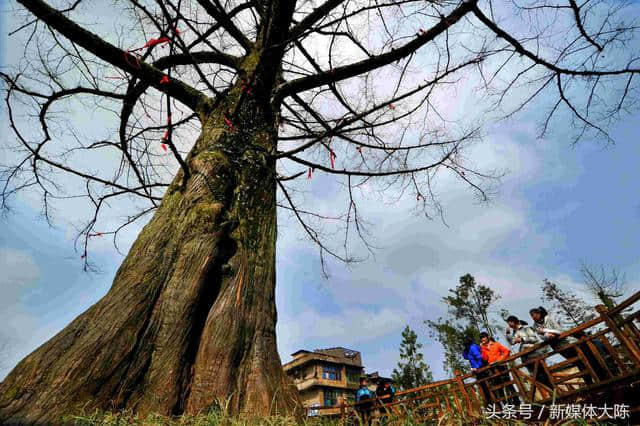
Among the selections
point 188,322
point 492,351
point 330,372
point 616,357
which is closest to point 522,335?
point 492,351

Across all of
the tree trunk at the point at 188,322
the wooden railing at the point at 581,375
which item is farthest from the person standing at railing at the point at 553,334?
the tree trunk at the point at 188,322

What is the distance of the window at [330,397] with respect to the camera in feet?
83.7

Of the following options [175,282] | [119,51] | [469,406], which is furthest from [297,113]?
[469,406]

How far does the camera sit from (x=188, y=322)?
231 centimetres

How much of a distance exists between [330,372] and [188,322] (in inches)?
1092

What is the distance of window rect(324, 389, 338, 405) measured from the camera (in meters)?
25.5

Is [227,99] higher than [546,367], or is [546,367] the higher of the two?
[227,99]

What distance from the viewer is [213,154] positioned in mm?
3113

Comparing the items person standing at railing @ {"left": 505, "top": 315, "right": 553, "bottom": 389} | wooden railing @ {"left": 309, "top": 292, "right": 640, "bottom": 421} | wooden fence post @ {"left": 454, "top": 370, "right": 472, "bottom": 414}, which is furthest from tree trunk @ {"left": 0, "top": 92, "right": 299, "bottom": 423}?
person standing at railing @ {"left": 505, "top": 315, "right": 553, "bottom": 389}

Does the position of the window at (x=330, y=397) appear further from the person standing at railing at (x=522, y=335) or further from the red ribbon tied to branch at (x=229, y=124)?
the red ribbon tied to branch at (x=229, y=124)

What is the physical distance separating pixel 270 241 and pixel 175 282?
0.97 m

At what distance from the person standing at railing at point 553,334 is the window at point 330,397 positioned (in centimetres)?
2516

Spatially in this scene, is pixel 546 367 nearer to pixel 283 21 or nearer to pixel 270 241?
pixel 270 241

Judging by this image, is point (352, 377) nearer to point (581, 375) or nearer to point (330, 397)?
point (330, 397)
